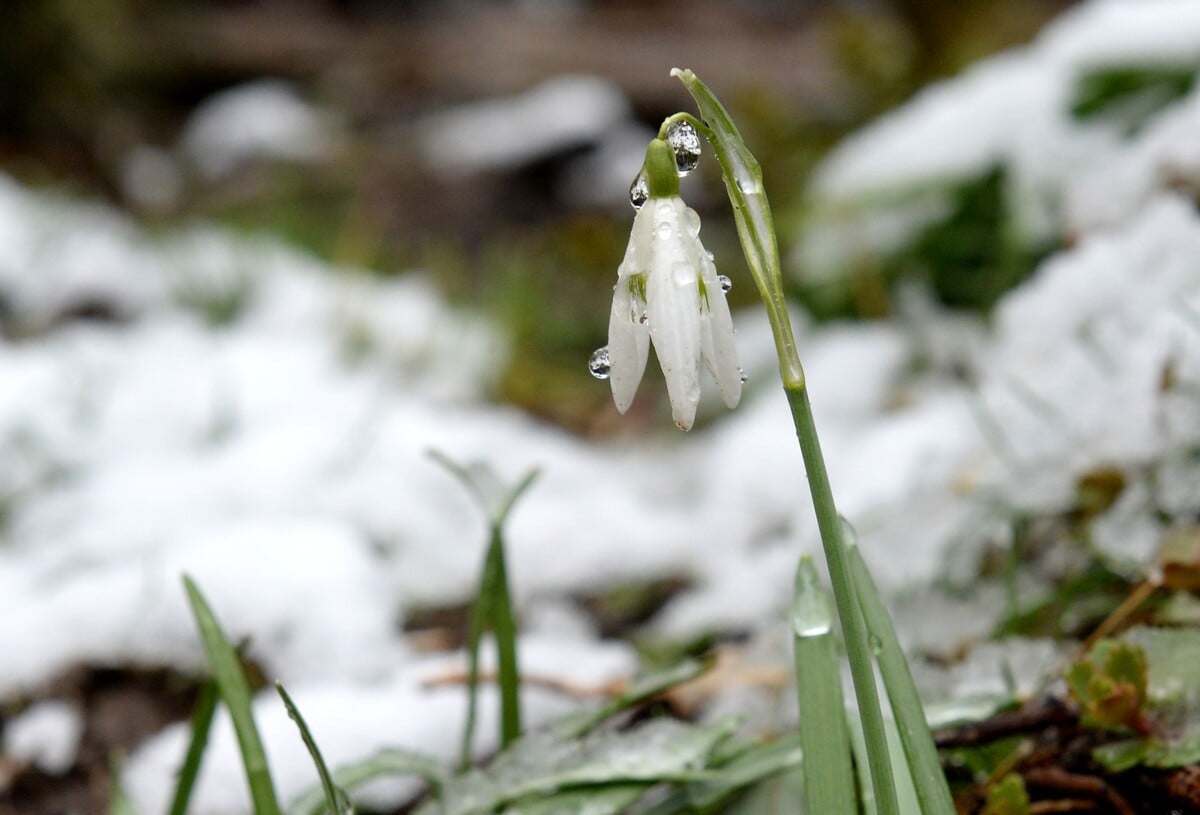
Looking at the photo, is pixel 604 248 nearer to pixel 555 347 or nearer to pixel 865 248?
pixel 555 347

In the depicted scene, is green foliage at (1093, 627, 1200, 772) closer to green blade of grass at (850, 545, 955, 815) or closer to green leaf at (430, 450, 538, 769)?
green blade of grass at (850, 545, 955, 815)

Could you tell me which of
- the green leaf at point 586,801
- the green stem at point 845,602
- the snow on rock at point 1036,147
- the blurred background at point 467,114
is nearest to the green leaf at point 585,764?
the green leaf at point 586,801

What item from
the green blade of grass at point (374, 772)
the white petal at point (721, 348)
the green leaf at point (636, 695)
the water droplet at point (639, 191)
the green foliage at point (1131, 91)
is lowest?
the green blade of grass at point (374, 772)

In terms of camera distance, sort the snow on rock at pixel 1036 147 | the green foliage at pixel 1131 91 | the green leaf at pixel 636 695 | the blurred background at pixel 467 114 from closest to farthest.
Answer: the green leaf at pixel 636 695 → the snow on rock at pixel 1036 147 → the green foliage at pixel 1131 91 → the blurred background at pixel 467 114

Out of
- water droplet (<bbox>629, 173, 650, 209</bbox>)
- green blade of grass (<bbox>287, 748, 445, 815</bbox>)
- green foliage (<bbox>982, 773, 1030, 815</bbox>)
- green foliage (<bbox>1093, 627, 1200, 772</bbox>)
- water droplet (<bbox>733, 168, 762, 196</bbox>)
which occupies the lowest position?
green foliage (<bbox>982, 773, 1030, 815</bbox>)

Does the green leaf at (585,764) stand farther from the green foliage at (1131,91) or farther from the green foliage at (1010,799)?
the green foliage at (1131,91)

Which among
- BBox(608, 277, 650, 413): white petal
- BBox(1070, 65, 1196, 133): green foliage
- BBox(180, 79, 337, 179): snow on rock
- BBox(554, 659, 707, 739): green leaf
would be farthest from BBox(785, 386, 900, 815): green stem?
BBox(180, 79, 337, 179): snow on rock

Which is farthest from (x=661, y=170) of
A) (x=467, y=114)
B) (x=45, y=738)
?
(x=467, y=114)
